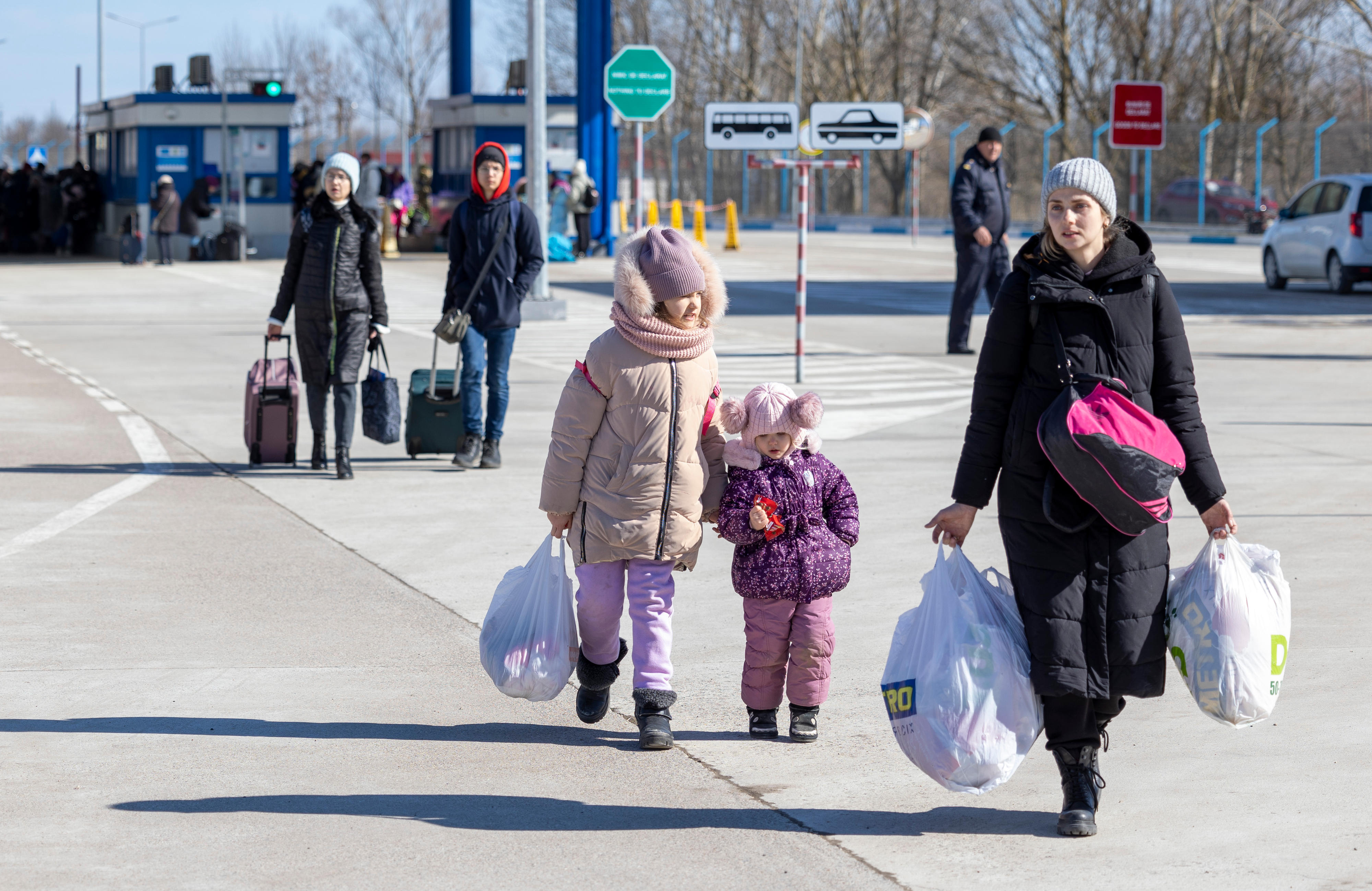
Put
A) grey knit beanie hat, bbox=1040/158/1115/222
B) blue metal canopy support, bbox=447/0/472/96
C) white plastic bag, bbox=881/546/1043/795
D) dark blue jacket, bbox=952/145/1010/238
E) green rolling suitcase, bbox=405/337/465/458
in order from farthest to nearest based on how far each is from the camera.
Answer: blue metal canopy support, bbox=447/0/472/96, dark blue jacket, bbox=952/145/1010/238, green rolling suitcase, bbox=405/337/465/458, grey knit beanie hat, bbox=1040/158/1115/222, white plastic bag, bbox=881/546/1043/795

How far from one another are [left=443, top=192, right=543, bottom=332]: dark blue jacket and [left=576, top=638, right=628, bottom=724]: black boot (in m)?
4.95

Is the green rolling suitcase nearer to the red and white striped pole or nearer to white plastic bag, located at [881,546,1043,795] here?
the red and white striped pole

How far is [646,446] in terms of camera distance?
5094 millimetres

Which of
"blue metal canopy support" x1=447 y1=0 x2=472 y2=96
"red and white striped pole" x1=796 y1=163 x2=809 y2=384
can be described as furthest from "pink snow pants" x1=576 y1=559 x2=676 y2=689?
"blue metal canopy support" x1=447 y1=0 x2=472 y2=96

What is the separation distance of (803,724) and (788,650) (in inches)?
8.9

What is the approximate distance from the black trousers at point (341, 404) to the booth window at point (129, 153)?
24887 millimetres

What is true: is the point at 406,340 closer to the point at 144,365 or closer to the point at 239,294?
the point at 144,365

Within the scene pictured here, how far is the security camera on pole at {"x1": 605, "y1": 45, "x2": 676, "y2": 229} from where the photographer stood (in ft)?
61.9

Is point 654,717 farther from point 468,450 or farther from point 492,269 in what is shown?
point 468,450

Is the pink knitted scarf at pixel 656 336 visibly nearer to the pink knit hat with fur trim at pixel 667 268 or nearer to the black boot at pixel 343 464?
the pink knit hat with fur trim at pixel 667 268

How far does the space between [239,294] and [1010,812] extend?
21743 mm

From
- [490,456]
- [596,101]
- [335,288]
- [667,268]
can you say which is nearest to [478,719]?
[667,268]

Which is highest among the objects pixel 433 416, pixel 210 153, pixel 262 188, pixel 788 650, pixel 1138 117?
pixel 1138 117

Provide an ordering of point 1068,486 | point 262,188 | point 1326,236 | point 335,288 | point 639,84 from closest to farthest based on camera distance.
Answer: point 1068,486 → point 335,288 → point 639,84 → point 1326,236 → point 262,188
